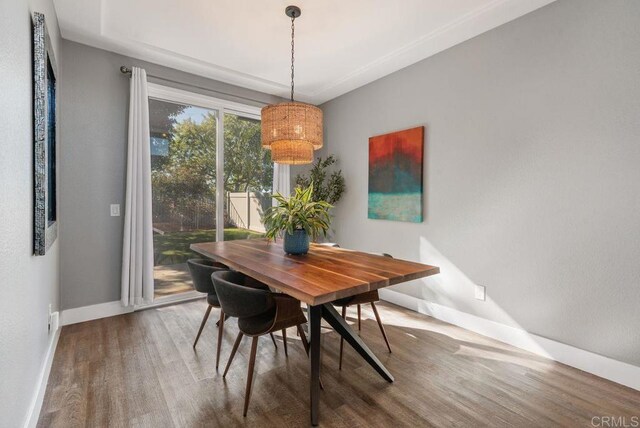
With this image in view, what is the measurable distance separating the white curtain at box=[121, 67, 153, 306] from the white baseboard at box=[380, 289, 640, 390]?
295cm

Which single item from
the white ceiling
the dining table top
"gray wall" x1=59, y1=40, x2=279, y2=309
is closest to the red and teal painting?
the white ceiling

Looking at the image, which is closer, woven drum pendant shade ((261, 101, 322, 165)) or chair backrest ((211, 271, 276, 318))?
chair backrest ((211, 271, 276, 318))

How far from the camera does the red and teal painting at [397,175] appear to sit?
3.38 m

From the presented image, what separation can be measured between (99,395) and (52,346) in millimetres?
799

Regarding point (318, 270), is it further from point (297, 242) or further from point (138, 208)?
point (138, 208)

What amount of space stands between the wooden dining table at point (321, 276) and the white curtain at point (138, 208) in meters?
1.12

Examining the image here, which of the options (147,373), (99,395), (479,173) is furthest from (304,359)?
(479,173)

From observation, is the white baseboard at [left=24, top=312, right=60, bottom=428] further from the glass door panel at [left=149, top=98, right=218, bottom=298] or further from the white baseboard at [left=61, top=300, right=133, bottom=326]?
the glass door panel at [left=149, top=98, right=218, bottom=298]

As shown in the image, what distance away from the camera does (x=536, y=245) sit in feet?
8.22

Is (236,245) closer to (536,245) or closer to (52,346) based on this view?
(52,346)

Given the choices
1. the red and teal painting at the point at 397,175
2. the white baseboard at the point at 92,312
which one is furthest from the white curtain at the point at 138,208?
the red and teal painting at the point at 397,175

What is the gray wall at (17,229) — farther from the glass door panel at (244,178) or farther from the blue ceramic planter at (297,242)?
the glass door panel at (244,178)

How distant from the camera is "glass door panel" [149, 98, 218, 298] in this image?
3.57 m

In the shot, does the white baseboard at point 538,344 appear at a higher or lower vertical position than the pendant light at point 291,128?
lower
